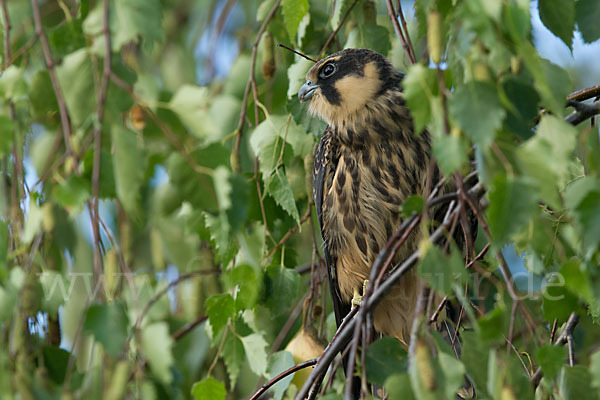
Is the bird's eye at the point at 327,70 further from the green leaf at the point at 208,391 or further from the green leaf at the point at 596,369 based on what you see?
the green leaf at the point at 596,369

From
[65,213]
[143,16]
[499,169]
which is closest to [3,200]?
[65,213]

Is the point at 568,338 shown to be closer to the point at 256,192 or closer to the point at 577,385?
the point at 577,385

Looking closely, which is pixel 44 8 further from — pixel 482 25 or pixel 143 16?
A: pixel 482 25

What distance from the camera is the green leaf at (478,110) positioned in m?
1.10

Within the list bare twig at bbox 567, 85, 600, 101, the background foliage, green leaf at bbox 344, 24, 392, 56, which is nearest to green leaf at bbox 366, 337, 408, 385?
the background foliage

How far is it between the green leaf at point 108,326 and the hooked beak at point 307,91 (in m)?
1.29

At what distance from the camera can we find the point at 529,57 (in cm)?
112

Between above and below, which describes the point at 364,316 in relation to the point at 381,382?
above

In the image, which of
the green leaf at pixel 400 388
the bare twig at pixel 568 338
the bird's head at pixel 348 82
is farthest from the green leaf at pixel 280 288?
the green leaf at pixel 400 388

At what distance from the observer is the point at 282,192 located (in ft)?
6.75

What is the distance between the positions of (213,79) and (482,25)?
9.48 feet

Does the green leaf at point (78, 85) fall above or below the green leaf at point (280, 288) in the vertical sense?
above

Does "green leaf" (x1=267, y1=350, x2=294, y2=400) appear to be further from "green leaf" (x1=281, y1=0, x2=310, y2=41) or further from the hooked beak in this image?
"green leaf" (x1=281, y1=0, x2=310, y2=41)

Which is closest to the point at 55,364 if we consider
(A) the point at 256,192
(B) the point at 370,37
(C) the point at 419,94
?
(A) the point at 256,192
